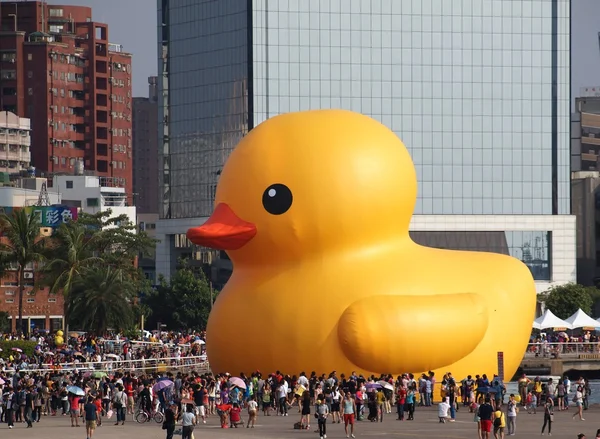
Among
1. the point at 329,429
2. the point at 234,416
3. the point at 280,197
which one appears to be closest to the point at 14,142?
the point at 280,197

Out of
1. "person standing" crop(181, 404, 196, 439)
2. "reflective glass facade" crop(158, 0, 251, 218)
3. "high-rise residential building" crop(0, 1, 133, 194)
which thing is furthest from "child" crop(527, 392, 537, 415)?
"high-rise residential building" crop(0, 1, 133, 194)

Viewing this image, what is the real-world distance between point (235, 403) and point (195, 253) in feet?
280

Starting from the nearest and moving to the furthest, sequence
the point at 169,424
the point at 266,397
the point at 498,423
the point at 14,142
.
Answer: the point at 169,424 → the point at 498,423 → the point at 266,397 → the point at 14,142

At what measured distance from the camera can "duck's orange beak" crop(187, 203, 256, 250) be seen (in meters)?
43.8

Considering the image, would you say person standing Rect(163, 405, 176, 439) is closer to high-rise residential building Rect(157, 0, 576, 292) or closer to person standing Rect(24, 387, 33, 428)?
person standing Rect(24, 387, 33, 428)

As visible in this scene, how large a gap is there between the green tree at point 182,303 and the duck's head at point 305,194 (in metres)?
57.2

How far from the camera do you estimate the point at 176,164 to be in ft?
419

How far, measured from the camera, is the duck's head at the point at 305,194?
44.0 meters

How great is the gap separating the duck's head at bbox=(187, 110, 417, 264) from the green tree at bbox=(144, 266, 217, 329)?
57.2 metres

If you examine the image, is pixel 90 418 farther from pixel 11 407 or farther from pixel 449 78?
pixel 449 78

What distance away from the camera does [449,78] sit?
117688 mm

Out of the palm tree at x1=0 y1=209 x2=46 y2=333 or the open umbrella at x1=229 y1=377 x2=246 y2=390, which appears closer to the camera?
the open umbrella at x1=229 y1=377 x2=246 y2=390

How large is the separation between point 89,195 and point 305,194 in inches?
3878

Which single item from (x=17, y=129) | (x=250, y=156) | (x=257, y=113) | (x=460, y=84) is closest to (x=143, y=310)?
(x=257, y=113)
